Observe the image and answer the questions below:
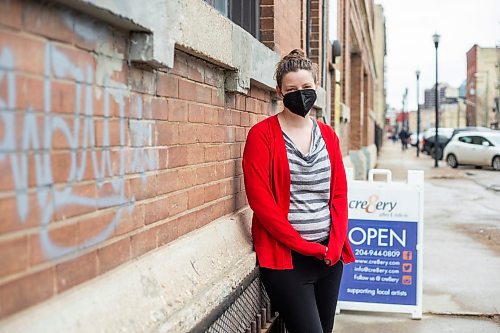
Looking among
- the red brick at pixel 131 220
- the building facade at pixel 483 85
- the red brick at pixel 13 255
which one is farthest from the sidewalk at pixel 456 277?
the building facade at pixel 483 85

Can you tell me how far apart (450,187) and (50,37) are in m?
18.0

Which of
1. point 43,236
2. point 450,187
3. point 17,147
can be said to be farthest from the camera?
point 450,187

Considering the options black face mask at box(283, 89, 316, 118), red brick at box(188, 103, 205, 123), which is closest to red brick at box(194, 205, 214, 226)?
red brick at box(188, 103, 205, 123)

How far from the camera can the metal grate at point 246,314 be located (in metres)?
3.00

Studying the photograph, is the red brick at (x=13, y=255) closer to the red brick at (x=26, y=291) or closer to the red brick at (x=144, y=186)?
the red brick at (x=26, y=291)

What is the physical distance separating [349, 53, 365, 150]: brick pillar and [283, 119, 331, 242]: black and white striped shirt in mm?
15503

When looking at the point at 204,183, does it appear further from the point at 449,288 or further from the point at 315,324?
the point at 449,288

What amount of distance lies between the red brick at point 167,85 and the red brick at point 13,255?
1098mm

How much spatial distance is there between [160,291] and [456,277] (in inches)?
204

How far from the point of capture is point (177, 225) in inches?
113

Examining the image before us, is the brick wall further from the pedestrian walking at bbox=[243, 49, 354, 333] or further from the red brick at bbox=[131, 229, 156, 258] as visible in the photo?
the pedestrian walking at bbox=[243, 49, 354, 333]

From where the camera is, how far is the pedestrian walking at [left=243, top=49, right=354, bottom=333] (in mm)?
3154

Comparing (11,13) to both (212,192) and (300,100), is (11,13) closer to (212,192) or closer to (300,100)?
(300,100)

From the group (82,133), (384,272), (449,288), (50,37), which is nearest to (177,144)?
(82,133)
